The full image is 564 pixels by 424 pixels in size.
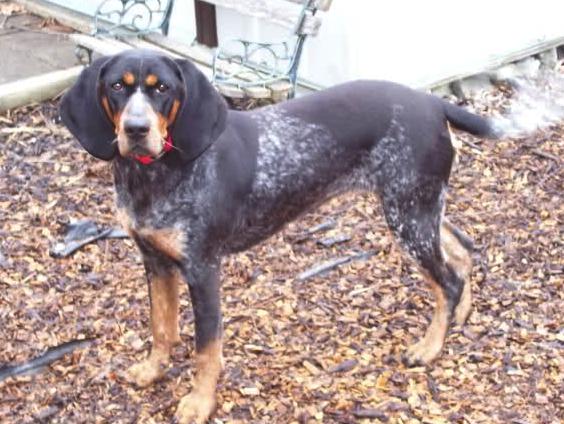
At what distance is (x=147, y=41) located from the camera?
8.09 metres

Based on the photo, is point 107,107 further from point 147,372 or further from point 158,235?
point 147,372

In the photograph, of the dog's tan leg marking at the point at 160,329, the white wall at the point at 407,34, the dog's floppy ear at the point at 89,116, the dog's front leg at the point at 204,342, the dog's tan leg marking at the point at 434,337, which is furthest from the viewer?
the white wall at the point at 407,34

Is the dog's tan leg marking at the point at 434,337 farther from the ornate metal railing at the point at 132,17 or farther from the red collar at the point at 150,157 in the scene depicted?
the ornate metal railing at the point at 132,17

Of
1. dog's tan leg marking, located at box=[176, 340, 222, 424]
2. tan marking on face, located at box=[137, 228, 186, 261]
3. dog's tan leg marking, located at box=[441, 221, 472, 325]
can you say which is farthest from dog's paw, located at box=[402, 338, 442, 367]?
tan marking on face, located at box=[137, 228, 186, 261]

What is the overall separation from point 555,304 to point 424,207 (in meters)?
1.11

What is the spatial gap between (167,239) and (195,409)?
82 centimetres

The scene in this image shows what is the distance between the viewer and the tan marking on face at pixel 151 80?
3621mm

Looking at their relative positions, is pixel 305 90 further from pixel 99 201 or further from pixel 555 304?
pixel 555 304

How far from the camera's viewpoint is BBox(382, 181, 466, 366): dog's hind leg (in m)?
4.48

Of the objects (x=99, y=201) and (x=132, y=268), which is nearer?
(x=132, y=268)

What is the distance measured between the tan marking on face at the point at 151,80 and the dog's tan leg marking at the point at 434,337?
1760mm

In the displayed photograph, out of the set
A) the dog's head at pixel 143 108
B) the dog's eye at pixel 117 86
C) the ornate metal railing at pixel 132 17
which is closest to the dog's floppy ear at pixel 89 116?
the dog's head at pixel 143 108

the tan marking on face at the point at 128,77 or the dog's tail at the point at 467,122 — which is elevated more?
the tan marking on face at the point at 128,77

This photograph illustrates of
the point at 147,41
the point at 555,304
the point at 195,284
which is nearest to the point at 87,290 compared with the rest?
the point at 195,284
